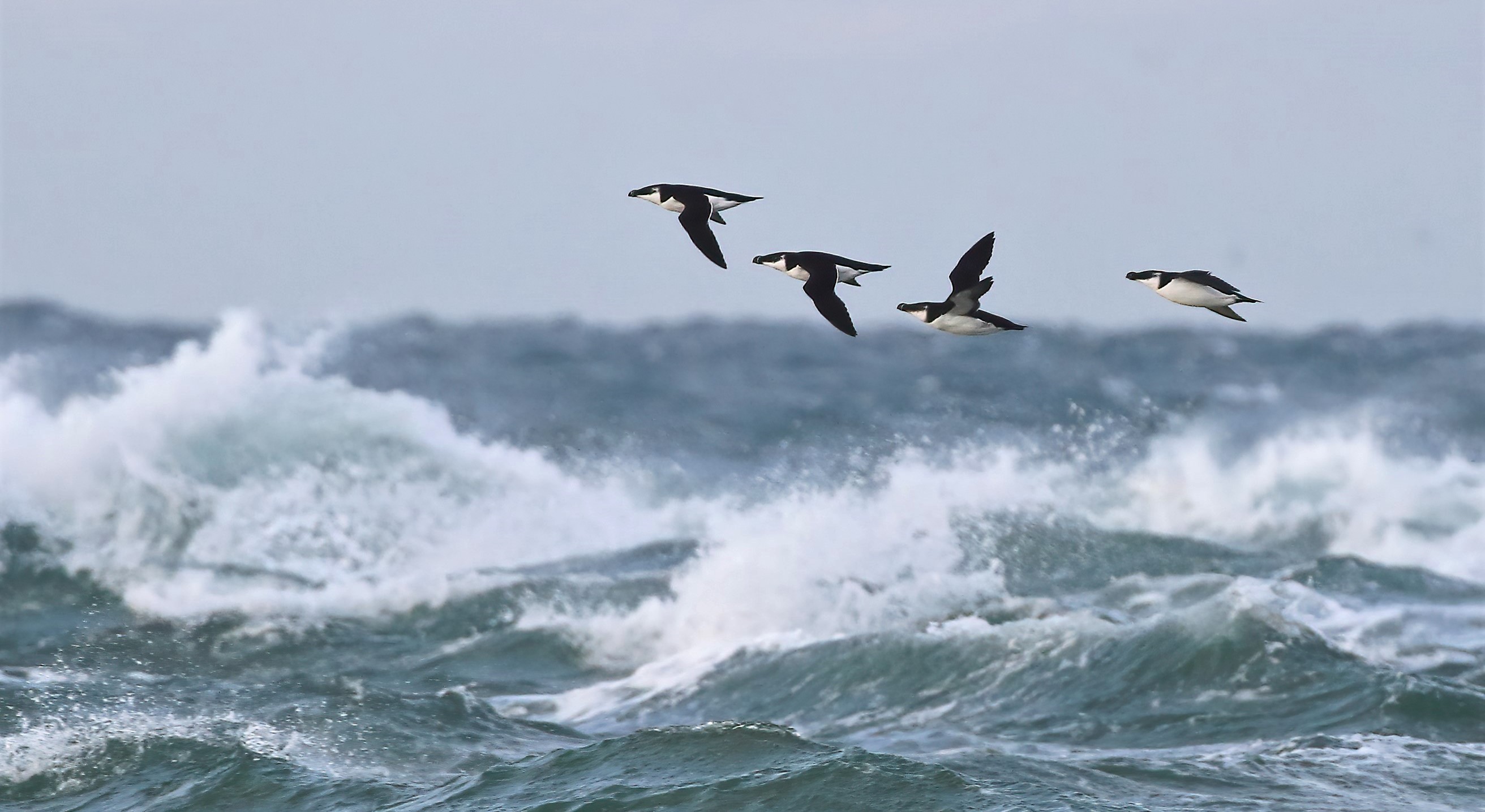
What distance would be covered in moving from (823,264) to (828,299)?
78 centimetres

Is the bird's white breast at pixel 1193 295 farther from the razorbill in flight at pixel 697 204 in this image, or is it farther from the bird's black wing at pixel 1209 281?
the razorbill in flight at pixel 697 204

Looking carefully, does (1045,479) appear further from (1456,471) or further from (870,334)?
(870,334)

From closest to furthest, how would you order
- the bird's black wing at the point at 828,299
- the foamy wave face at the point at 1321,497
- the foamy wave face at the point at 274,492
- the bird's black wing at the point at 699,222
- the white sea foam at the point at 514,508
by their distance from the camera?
the bird's black wing at the point at 828,299 → the bird's black wing at the point at 699,222 → the white sea foam at the point at 514,508 → the foamy wave face at the point at 274,492 → the foamy wave face at the point at 1321,497

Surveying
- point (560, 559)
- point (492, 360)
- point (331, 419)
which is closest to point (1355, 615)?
point (560, 559)

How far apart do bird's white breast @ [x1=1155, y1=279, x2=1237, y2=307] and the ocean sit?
3.80 metres

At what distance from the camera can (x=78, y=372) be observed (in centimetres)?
2812

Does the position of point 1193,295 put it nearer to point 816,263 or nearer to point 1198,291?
point 1198,291

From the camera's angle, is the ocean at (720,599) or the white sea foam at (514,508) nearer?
the ocean at (720,599)

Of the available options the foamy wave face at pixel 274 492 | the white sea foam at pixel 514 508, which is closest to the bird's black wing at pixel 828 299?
the white sea foam at pixel 514 508

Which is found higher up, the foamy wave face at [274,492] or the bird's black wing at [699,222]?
the bird's black wing at [699,222]

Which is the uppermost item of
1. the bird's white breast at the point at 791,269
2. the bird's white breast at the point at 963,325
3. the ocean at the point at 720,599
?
the bird's white breast at the point at 791,269

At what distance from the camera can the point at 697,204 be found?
10.5m

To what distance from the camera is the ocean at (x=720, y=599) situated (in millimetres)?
13102

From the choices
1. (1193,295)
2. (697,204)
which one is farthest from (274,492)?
(1193,295)
